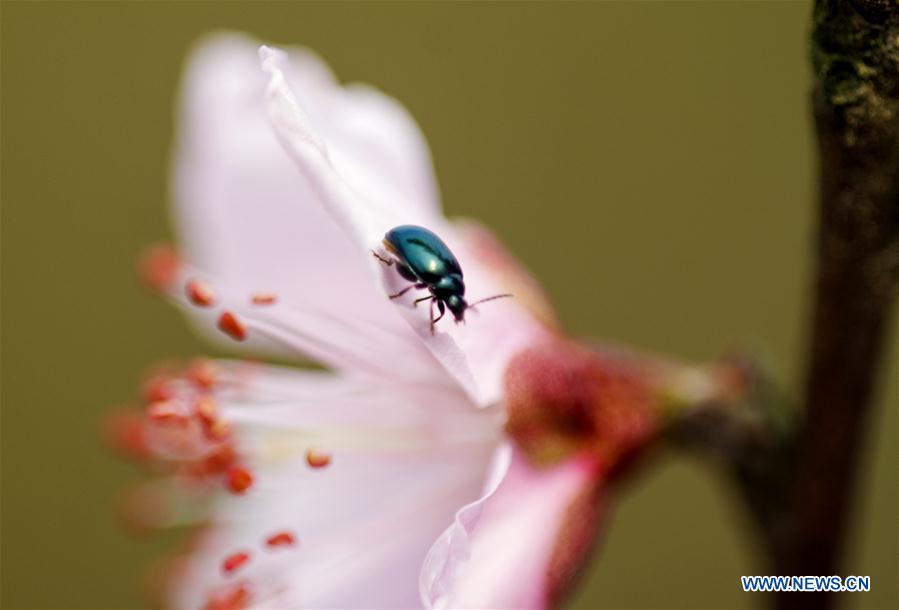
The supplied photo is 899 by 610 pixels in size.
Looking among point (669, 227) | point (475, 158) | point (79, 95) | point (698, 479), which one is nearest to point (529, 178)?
point (475, 158)

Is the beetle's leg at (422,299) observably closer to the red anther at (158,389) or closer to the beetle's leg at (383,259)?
the beetle's leg at (383,259)

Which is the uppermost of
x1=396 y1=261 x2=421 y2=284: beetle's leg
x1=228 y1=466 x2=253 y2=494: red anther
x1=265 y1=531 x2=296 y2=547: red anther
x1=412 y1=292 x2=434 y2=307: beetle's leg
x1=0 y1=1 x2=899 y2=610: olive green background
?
x1=396 y1=261 x2=421 y2=284: beetle's leg

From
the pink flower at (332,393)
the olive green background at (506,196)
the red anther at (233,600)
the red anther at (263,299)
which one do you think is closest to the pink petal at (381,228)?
the pink flower at (332,393)

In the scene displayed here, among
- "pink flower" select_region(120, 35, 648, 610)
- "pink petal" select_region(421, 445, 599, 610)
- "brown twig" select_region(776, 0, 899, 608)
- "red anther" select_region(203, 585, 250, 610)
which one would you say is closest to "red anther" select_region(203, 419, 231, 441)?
"pink flower" select_region(120, 35, 648, 610)

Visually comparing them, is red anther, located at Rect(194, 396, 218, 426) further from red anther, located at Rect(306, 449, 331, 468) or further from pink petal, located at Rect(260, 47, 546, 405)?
pink petal, located at Rect(260, 47, 546, 405)

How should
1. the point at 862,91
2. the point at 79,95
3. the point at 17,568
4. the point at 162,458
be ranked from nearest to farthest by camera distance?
the point at 862,91
the point at 162,458
the point at 17,568
the point at 79,95

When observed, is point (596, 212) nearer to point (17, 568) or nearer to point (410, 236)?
point (17, 568)

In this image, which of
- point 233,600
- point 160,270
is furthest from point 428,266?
point 160,270
